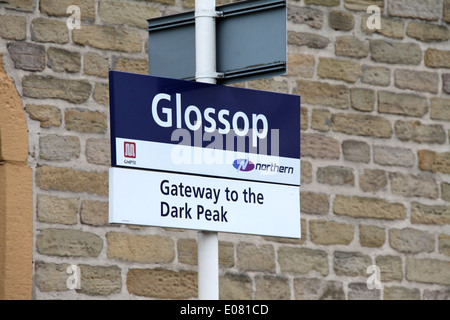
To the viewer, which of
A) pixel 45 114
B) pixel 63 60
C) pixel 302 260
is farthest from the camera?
pixel 302 260

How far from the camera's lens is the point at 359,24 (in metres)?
6.62

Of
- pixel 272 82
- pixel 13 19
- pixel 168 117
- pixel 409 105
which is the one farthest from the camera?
pixel 409 105

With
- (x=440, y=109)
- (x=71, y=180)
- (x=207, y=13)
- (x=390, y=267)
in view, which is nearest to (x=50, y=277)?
(x=71, y=180)

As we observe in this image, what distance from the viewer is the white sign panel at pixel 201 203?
3633 mm

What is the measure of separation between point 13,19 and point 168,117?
6.79ft

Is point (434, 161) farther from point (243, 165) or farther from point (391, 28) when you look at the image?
point (243, 165)

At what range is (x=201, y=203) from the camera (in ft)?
12.4

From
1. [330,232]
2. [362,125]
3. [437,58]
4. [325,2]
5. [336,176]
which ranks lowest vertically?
[330,232]

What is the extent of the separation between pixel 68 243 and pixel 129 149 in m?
1.97

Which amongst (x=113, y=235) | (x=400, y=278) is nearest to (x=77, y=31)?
(x=113, y=235)

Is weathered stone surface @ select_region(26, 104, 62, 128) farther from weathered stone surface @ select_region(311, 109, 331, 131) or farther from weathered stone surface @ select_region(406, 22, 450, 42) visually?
weathered stone surface @ select_region(406, 22, 450, 42)

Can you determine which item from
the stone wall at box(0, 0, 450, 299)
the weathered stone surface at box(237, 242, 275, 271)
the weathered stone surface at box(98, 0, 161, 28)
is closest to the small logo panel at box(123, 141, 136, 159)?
the stone wall at box(0, 0, 450, 299)

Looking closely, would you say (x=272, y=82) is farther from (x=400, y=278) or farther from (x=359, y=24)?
(x=400, y=278)

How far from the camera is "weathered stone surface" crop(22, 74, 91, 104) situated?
218 inches
